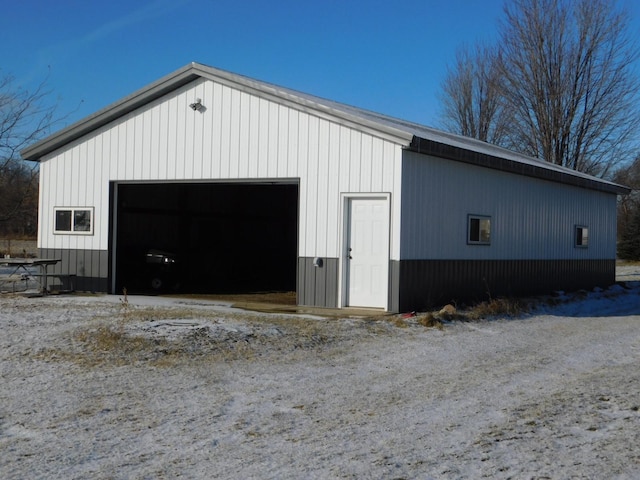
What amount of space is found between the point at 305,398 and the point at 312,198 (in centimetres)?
718

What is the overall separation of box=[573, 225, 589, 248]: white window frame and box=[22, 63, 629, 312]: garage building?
8 centimetres

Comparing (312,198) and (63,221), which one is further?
(63,221)

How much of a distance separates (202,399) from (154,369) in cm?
151

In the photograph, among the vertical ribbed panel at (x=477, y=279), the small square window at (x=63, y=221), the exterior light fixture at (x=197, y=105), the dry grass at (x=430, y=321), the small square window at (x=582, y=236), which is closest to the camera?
the dry grass at (x=430, y=321)

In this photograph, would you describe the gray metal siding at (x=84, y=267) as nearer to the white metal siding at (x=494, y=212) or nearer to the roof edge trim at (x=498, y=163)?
the white metal siding at (x=494, y=212)

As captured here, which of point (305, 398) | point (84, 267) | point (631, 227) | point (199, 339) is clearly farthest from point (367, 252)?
point (631, 227)

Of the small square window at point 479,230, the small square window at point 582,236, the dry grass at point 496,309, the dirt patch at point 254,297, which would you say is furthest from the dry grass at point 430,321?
the small square window at point 582,236

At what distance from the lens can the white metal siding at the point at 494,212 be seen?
47.2 ft

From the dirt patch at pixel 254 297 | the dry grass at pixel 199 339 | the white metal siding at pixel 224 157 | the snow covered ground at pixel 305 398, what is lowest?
the snow covered ground at pixel 305 398

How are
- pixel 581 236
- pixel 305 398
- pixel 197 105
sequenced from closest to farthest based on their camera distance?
pixel 305 398, pixel 197 105, pixel 581 236

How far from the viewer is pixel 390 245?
45.8 ft

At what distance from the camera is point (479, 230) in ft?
54.4

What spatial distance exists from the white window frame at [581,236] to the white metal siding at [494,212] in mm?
163

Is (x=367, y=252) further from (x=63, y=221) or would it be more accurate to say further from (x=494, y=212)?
(x=63, y=221)
